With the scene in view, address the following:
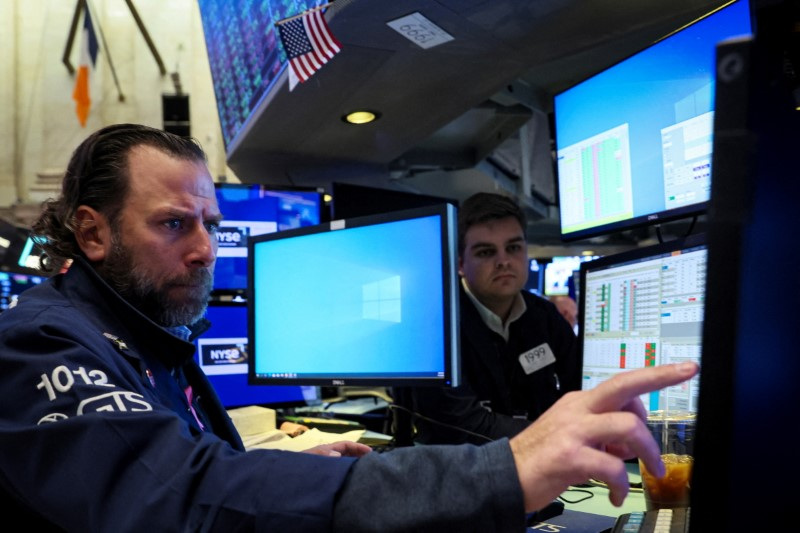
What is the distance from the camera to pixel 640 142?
4.52 ft

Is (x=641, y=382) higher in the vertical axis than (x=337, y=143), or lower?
lower

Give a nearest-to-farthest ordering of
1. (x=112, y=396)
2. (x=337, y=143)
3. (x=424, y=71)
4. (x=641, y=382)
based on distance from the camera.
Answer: (x=641, y=382) < (x=112, y=396) < (x=424, y=71) < (x=337, y=143)

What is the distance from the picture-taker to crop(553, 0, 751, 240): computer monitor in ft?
4.08

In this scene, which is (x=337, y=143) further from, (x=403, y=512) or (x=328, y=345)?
(x=403, y=512)

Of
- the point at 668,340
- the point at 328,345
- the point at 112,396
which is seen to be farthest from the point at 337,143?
the point at 112,396

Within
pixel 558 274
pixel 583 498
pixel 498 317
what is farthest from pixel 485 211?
pixel 558 274

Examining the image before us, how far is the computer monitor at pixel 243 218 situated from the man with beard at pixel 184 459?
1411 mm

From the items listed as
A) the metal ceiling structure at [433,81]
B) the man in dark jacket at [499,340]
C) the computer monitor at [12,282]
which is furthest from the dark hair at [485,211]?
the computer monitor at [12,282]

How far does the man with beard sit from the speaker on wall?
7056 millimetres

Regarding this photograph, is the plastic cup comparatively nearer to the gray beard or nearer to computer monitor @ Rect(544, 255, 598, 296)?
the gray beard

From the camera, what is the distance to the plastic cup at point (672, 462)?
38.2 inches

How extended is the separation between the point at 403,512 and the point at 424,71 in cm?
185

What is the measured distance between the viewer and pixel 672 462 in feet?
3.31

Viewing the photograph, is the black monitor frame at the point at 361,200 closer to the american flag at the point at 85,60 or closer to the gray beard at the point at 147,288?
the gray beard at the point at 147,288
